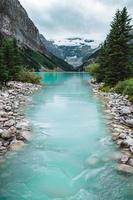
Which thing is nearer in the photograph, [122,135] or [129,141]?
[129,141]

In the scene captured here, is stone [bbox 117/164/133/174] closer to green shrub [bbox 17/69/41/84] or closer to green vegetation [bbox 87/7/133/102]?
green vegetation [bbox 87/7/133/102]

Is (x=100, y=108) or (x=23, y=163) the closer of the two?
(x=23, y=163)

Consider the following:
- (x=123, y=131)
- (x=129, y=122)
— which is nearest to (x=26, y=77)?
(x=129, y=122)

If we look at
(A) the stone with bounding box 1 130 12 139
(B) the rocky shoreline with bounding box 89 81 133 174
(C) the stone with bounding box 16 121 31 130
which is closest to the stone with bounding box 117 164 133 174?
(B) the rocky shoreline with bounding box 89 81 133 174

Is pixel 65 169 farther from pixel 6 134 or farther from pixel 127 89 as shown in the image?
pixel 127 89

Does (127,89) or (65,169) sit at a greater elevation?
(127,89)

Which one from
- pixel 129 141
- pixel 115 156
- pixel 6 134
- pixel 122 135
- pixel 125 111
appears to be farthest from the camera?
pixel 125 111

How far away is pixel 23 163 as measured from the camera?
11.1 metres

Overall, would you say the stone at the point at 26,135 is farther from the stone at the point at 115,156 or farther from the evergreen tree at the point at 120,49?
the evergreen tree at the point at 120,49

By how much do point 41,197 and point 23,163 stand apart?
2484 millimetres

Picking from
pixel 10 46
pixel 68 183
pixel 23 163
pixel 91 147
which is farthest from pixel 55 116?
pixel 10 46

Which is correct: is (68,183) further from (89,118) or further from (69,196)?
(89,118)

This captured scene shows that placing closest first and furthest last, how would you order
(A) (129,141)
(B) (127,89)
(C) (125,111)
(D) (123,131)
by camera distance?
1. (A) (129,141)
2. (D) (123,131)
3. (C) (125,111)
4. (B) (127,89)

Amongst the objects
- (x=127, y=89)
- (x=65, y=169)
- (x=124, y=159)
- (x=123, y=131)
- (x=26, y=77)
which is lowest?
(x=65, y=169)
